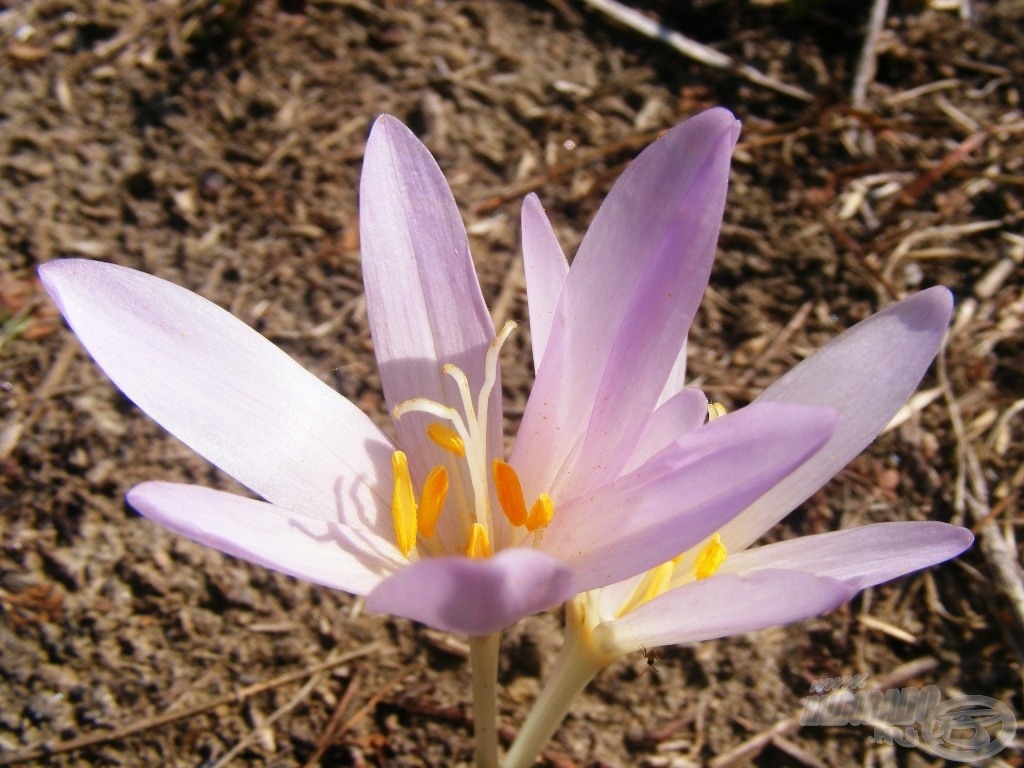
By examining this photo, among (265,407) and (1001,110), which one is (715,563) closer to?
(265,407)

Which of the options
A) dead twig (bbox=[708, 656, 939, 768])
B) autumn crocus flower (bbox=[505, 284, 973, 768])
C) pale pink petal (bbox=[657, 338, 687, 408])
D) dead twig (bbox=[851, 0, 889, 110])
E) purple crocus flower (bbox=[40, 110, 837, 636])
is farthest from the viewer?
dead twig (bbox=[851, 0, 889, 110])

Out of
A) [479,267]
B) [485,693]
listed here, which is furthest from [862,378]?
[479,267]

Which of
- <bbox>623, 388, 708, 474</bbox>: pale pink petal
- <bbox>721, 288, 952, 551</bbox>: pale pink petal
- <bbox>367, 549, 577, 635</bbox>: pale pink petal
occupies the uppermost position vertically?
<bbox>721, 288, 952, 551</bbox>: pale pink petal

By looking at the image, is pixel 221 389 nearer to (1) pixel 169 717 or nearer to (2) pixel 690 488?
(2) pixel 690 488

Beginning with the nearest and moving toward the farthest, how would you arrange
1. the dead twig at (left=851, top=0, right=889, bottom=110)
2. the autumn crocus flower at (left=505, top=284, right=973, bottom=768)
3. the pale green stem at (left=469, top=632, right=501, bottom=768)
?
the autumn crocus flower at (left=505, top=284, right=973, bottom=768) → the pale green stem at (left=469, top=632, right=501, bottom=768) → the dead twig at (left=851, top=0, right=889, bottom=110)

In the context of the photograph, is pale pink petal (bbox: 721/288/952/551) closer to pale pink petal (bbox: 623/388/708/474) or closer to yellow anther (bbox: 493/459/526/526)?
pale pink petal (bbox: 623/388/708/474)

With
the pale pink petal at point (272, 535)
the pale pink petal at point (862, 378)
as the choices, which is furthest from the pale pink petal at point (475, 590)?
the pale pink petal at point (862, 378)

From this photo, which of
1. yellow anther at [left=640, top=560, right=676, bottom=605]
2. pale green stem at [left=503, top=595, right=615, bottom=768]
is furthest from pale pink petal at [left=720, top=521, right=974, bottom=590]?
pale green stem at [left=503, top=595, right=615, bottom=768]

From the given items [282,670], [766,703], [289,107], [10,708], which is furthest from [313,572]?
[289,107]
